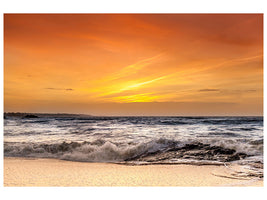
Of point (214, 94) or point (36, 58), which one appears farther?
point (214, 94)

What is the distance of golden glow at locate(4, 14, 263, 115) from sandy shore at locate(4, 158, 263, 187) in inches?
65.7

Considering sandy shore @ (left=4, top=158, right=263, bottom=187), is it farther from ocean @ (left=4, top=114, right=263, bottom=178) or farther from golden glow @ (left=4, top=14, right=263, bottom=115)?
golden glow @ (left=4, top=14, right=263, bottom=115)

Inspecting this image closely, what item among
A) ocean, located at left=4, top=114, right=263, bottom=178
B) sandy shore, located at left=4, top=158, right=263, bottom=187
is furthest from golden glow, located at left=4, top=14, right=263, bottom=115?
sandy shore, located at left=4, top=158, right=263, bottom=187

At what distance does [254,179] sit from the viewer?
12.2ft

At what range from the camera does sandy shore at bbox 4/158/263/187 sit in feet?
11.7

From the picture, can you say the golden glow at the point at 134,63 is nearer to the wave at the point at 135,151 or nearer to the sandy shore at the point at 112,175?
the wave at the point at 135,151

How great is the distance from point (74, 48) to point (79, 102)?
1318 mm

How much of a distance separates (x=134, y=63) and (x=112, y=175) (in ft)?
8.21

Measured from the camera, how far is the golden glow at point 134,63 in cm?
491

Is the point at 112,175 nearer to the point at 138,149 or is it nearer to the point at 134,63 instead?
the point at 138,149

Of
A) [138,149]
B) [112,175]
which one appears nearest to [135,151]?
[138,149]
